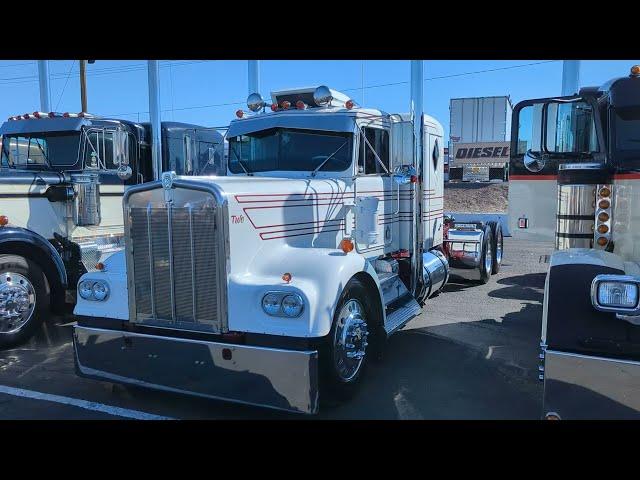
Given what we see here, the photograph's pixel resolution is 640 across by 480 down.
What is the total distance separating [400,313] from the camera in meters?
5.78

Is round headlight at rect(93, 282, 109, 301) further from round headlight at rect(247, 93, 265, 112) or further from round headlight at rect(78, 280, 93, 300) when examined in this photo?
round headlight at rect(247, 93, 265, 112)

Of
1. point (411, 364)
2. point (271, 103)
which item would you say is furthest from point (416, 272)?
point (271, 103)

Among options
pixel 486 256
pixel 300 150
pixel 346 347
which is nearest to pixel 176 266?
pixel 346 347

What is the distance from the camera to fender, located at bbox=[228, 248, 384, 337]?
148 inches

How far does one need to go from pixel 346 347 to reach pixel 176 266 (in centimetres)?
153

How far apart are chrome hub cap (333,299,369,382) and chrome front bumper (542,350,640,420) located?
1.62 metres

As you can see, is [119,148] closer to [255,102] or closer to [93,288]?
[255,102]

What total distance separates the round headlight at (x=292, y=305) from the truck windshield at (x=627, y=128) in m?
3.03

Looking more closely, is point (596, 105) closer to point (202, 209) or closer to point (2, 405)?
point (202, 209)

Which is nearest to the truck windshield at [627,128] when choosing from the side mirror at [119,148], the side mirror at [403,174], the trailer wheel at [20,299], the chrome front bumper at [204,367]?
the side mirror at [403,174]

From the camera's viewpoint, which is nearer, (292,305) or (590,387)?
(590,387)

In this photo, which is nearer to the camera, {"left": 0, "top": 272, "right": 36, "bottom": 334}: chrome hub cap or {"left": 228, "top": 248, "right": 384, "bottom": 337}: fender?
{"left": 228, "top": 248, "right": 384, "bottom": 337}: fender

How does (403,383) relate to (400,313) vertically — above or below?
below

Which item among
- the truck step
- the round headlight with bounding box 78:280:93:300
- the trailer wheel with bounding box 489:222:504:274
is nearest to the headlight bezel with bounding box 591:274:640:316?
the truck step
